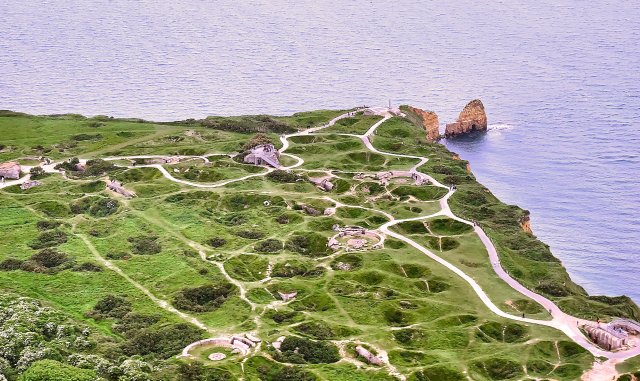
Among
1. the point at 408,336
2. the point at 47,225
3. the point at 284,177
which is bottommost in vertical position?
the point at 408,336

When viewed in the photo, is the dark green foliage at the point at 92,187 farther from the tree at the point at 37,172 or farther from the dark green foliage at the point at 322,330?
the dark green foliage at the point at 322,330

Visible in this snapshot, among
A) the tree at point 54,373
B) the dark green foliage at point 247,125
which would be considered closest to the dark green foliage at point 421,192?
the dark green foliage at point 247,125

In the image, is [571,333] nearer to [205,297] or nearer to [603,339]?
[603,339]

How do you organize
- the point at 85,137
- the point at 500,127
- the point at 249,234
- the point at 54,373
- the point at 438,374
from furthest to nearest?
1. the point at 500,127
2. the point at 85,137
3. the point at 249,234
4. the point at 438,374
5. the point at 54,373

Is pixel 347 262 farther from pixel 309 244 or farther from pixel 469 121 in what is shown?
pixel 469 121

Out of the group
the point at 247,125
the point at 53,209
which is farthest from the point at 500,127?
the point at 53,209

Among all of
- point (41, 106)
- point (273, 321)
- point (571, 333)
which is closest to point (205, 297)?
point (273, 321)

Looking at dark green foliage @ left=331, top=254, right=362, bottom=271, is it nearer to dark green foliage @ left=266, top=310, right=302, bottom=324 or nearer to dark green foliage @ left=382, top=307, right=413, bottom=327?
dark green foliage @ left=382, top=307, right=413, bottom=327
